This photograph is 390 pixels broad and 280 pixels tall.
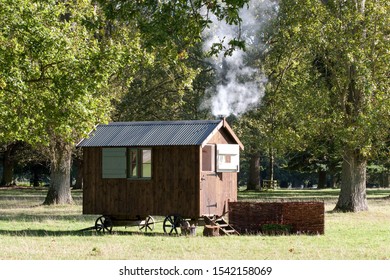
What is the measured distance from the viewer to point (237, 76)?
178 ft

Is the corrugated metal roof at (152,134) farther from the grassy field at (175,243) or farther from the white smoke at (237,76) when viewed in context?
the white smoke at (237,76)

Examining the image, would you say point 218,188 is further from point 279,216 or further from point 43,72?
point 43,72

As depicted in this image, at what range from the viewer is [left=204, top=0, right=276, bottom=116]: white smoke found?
53.6 meters

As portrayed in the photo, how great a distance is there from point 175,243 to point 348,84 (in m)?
16.5

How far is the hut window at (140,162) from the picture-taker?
85.7 ft

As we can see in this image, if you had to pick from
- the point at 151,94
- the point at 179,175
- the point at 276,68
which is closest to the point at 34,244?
the point at 179,175

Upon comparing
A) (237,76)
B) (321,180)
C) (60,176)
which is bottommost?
(321,180)

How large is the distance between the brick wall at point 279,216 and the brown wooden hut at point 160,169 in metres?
0.81

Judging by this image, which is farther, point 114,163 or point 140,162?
point 114,163

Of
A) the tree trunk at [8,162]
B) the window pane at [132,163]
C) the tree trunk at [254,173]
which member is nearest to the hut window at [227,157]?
the window pane at [132,163]

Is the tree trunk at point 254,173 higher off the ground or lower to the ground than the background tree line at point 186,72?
lower

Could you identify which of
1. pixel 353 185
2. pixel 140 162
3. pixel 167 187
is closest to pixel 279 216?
pixel 167 187
